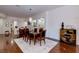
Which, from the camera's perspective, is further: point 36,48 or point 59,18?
point 59,18

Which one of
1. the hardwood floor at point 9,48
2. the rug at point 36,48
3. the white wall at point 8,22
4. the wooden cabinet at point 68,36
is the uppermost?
the white wall at point 8,22

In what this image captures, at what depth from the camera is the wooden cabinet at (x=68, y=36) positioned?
206 inches

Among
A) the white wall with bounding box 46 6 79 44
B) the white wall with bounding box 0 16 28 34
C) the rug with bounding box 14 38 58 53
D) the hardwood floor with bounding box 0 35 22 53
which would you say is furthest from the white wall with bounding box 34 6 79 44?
the hardwood floor with bounding box 0 35 22 53

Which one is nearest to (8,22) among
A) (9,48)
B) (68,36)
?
(9,48)

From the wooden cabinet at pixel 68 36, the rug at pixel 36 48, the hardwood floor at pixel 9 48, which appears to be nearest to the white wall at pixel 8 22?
the hardwood floor at pixel 9 48

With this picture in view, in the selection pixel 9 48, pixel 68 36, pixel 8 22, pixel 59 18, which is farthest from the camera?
pixel 59 18

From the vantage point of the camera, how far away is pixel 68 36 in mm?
5488

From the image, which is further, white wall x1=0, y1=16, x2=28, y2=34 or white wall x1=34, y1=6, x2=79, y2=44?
white wall x1=34, y1=6, x2=79, y2=44

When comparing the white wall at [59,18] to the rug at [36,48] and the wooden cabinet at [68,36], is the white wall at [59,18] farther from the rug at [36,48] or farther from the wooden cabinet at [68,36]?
the rug at [36,48]

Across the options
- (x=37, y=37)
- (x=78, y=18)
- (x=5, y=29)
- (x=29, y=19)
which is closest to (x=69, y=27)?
(x=78, y=18)

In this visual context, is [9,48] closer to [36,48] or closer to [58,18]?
[36,48]

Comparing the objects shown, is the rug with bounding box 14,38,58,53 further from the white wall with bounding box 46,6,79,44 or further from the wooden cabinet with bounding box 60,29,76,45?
the white wall with bounding box 46,6,79,44

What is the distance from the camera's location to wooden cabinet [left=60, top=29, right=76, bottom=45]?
5245mm

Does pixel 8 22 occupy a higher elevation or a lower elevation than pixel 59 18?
lower
